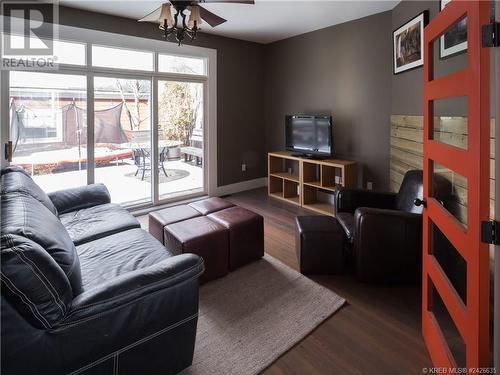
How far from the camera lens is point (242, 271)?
9.45ft

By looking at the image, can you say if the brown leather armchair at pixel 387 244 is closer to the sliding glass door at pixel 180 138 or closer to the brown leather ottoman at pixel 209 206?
the brown leather ottoman at pixel 209 206

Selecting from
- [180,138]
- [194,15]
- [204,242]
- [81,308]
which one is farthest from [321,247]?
[180,138]

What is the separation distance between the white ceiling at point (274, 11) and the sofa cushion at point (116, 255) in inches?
112

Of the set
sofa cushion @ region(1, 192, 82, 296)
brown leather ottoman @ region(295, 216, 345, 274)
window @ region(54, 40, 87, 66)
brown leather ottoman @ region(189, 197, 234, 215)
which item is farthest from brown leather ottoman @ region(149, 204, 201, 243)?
window @ region(54, 40, 87, 66)

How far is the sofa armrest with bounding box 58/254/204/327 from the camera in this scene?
1.32 metres

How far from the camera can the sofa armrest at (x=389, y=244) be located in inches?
94.0

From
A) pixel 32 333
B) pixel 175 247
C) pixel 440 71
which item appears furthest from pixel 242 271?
pixel 440 71

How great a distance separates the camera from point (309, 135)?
4.93 m

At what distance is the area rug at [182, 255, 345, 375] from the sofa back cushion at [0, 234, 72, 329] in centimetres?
85

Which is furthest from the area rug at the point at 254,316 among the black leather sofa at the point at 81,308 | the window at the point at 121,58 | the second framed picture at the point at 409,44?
the window at the point at 121,58

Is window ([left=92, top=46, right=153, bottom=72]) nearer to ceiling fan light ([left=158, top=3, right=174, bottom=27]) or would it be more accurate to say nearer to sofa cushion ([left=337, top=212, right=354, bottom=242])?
ceiling fan light ([left=158, top=3, right=174, bottom=27])

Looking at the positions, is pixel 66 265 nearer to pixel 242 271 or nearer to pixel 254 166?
pixel 242 271

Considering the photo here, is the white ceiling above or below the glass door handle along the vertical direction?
above

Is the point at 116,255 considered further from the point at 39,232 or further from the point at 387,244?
the point at 387,244
